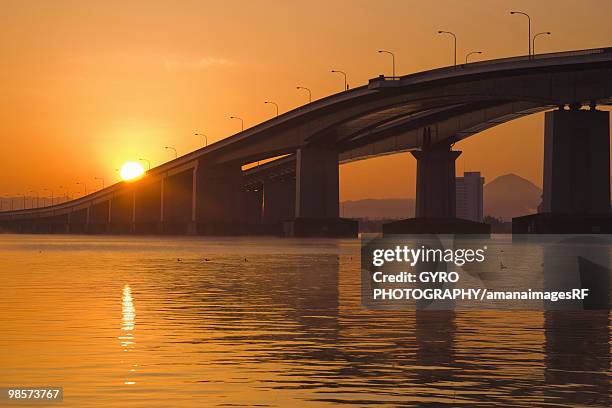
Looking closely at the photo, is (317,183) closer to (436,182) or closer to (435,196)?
(435,196)

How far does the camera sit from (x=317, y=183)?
166 m

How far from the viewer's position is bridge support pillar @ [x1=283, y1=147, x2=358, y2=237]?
6501 inches

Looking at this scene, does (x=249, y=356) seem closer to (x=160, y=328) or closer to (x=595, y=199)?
(x=160, y=328)

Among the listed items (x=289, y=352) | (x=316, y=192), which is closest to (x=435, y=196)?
(x=316, y=192)

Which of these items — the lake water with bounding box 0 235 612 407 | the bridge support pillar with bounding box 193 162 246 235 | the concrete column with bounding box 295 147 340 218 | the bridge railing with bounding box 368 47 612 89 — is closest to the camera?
the lake water with bounding box 0 235 612 407

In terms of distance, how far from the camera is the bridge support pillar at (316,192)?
165m

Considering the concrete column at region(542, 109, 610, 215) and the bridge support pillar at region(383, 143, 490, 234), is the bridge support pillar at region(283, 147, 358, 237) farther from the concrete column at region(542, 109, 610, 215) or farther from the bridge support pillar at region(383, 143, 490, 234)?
the concrete column at region(542, 109, 610, 215)

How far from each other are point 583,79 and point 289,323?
313 feet

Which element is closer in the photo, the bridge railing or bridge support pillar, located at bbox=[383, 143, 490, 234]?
the bridge railing

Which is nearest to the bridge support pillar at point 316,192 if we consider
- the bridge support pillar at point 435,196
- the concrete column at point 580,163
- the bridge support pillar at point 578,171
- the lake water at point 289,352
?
the bridge support pillar at point 435,196

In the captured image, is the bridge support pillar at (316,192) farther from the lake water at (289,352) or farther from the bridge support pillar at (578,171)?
the lake water at (289,352)

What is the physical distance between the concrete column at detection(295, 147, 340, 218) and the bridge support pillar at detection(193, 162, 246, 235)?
2818cm

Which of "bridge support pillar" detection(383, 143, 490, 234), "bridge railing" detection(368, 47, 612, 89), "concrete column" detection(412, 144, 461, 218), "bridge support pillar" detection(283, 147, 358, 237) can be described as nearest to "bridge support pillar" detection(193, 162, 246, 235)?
"bridge support pillar" detection(283, 147, 358, 237)

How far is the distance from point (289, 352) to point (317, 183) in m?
144
